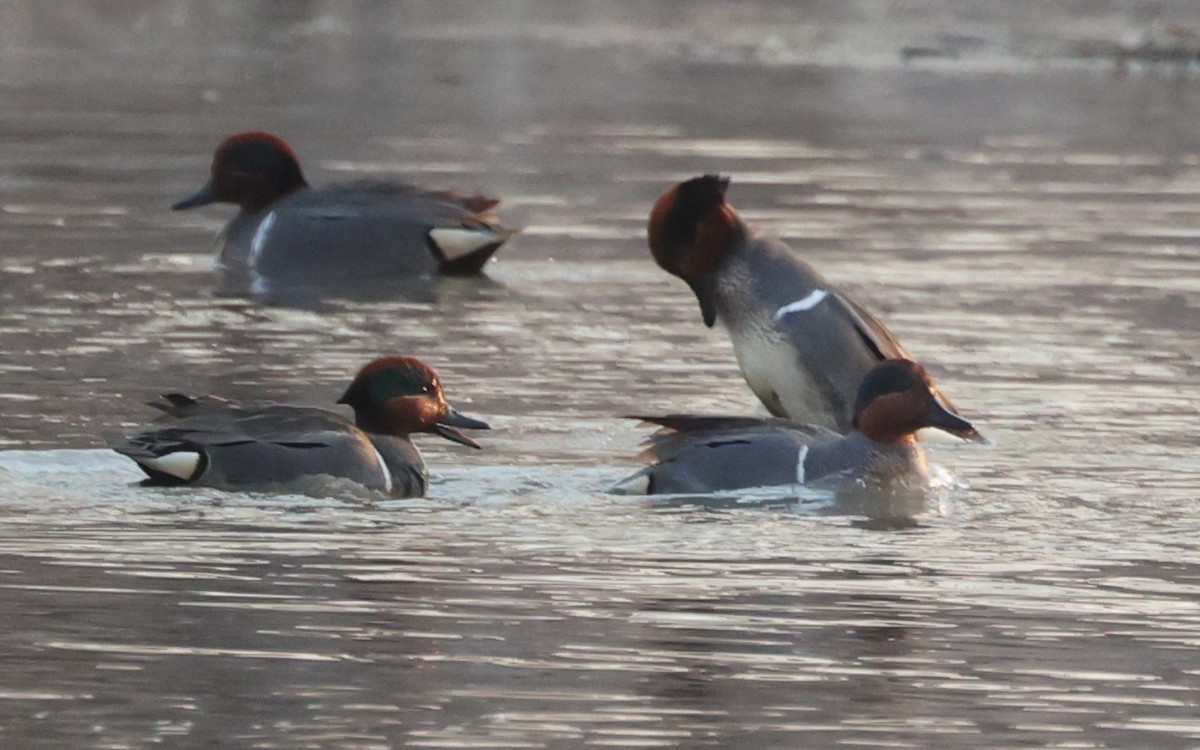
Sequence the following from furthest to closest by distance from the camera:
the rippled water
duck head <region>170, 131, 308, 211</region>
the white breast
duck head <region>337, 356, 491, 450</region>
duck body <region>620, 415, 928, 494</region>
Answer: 1. duck head <region>170, 131, 308, 211</region>
2. the white breast
3. duck head <region>337, 356, 491, 450</region>
4. duck body <region>620, 415, 928, 494</region>
5. the rippled water

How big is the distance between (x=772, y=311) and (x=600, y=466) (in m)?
1.37

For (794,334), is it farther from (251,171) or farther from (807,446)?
(251,171)

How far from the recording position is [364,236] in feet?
48.9

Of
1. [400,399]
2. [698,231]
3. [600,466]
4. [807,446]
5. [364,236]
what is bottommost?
[364,236]

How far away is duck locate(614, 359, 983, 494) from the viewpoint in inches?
341

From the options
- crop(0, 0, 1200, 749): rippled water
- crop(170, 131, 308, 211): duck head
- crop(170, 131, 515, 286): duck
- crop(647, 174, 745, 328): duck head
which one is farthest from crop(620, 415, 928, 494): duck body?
crop(170, 131, 308, 211): duck head

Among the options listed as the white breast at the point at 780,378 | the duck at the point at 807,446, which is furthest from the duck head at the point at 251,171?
the duck at the point at 807,446

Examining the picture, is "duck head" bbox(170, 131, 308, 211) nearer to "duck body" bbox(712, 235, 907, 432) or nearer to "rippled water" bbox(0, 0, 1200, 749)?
"rippled water" bbox(0, 0, 1200, 749)

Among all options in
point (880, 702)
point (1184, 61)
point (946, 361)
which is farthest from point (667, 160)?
point (880, 702)

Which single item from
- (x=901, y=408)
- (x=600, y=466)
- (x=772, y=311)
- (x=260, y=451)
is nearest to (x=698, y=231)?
(x=772, y=311)

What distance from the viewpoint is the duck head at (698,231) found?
412 inches

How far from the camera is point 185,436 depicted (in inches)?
333

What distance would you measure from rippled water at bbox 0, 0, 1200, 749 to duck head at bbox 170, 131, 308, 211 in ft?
1.61

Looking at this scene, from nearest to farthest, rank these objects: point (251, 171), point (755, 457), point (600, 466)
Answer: point (755, 457) < point (600, 466) < point (251, 171)
